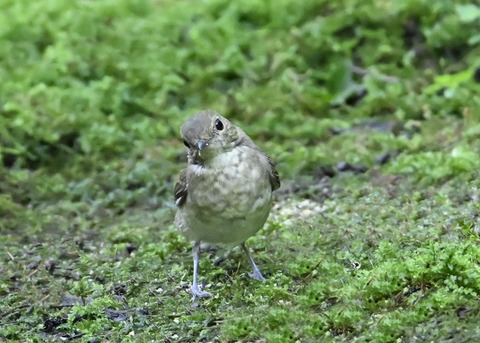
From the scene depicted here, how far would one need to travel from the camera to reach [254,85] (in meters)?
8.99

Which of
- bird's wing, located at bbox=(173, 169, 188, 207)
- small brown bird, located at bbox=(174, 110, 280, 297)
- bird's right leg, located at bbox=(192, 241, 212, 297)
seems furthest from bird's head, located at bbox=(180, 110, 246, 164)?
bird's right leg, located at bbox=(192, 241, 212, 297)

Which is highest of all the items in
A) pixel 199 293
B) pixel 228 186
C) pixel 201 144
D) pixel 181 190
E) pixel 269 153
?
pixel 201 144

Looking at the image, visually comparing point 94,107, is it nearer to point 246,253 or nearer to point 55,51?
point 55,51

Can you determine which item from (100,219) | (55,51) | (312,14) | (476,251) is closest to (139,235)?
(100,219)

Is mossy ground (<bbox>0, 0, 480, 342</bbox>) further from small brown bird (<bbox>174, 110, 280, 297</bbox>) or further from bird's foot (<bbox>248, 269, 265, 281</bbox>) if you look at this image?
small brown bird (<bbox>174, 110, 280, 297</bbox>)

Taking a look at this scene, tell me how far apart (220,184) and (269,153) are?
2.73 meters

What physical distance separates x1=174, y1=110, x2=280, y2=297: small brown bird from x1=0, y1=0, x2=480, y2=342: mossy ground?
367 mm

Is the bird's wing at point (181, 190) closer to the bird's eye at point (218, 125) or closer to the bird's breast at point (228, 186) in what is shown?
the bird's breast at point (228, 186)

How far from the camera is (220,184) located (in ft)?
16.3

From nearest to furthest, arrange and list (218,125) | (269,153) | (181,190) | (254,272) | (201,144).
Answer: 1. (201,144)
2. (218,125)
3. (181,190)
4. (254,272)
5. (269,153)

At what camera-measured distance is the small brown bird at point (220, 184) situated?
4.97 meters

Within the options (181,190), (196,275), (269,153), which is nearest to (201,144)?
(181,190)

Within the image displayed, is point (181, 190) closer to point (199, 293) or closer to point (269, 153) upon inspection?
point (199, 293)

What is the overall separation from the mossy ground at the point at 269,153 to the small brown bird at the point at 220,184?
1.20 feet
